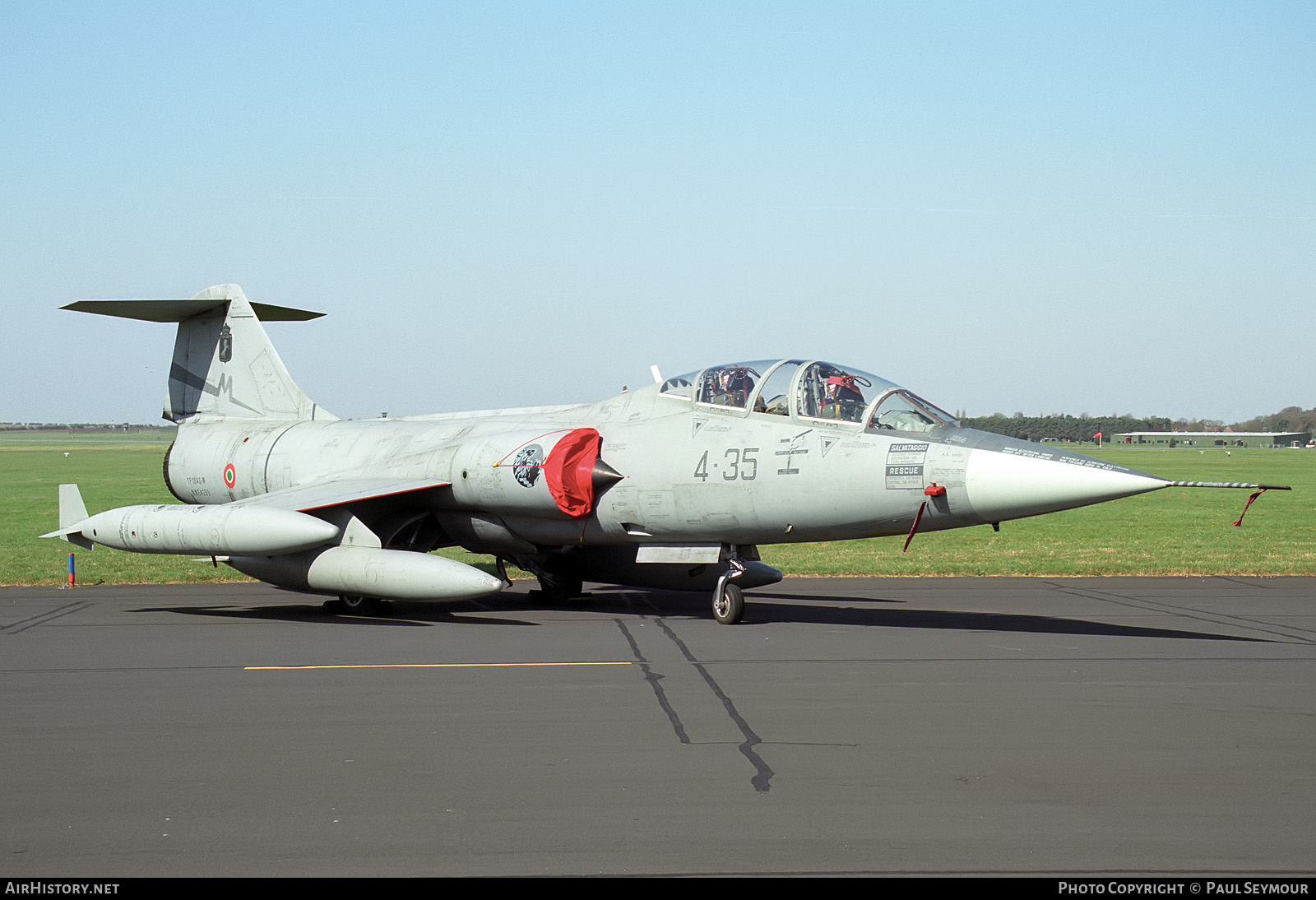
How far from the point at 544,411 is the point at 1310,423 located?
201382mm

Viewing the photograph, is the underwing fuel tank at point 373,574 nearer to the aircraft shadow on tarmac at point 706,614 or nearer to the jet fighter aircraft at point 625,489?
the jet fighter aircraft at point 625,489

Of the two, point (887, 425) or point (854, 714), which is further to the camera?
point (887, 425)

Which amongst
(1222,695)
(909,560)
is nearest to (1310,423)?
(909,560)

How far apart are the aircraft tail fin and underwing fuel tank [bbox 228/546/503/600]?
188 inches

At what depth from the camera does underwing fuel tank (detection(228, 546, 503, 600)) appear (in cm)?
1328

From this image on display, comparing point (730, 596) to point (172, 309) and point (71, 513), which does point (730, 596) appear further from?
point (172, 309)

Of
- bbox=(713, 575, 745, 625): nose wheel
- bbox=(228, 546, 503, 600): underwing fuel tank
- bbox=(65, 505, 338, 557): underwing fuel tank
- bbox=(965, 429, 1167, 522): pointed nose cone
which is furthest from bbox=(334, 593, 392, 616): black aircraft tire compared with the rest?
bbox=(965, 429, 1167, 522): pointed nose cone

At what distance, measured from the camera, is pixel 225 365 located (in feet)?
63.9

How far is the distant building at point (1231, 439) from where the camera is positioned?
155 meters

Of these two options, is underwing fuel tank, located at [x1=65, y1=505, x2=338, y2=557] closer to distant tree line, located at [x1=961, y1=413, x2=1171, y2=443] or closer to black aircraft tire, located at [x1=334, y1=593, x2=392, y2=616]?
black aircraft tire, located at [x1=334, y1=593, x2=392, y2=616]

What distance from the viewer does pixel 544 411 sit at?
53.4 ft

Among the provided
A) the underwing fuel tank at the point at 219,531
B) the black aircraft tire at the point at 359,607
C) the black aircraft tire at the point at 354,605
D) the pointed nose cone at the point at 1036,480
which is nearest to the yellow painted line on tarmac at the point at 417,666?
the underwing fuel tank at the point at 219,531
